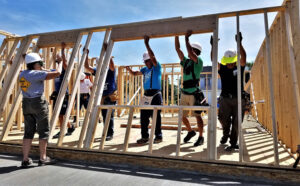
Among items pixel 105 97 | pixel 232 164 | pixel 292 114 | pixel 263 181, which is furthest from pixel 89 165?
pixel 292 114

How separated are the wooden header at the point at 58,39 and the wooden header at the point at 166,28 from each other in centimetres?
89

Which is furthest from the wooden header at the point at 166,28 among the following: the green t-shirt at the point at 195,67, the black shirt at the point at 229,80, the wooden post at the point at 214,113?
the black shirt at the point at 229,80

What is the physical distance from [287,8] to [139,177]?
315 centimetres

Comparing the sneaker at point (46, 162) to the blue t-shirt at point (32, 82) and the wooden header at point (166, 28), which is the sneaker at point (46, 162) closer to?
the blue t-shirt at point (32, 82)

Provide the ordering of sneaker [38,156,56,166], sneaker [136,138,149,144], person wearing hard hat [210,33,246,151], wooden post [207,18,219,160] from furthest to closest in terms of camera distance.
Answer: sneaker [136,138,149,144], person wearing hard hat [210,33,246,151], sneaker [38,156,56,166], wooden post [207,18,219,160]

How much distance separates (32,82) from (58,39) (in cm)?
157

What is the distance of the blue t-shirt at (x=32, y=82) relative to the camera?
331cm

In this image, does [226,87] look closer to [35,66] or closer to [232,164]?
[232,164]

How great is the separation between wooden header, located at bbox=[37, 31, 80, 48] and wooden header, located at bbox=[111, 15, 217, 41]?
89 cm

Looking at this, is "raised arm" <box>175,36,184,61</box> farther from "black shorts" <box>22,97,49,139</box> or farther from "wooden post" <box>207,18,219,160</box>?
"black shorts" <box>22,97,49,139</box>

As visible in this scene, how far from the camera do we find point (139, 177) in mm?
2791

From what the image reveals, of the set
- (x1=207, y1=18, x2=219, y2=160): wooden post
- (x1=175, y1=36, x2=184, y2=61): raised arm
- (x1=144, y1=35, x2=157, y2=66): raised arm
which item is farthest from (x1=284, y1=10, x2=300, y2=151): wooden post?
(x1=144, y1=35, x2=157, y2=66): raised arm

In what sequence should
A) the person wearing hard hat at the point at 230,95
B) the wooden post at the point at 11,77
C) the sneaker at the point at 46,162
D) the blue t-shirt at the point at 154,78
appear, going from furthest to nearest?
1. the wooden post at the point at 11,77
2. the blue t-shirt at the point at 154,78
3. the person wearing hard hat at the point at 230,95
4. the sneaker at the point at 46,162

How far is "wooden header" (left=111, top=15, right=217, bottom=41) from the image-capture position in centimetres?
353
